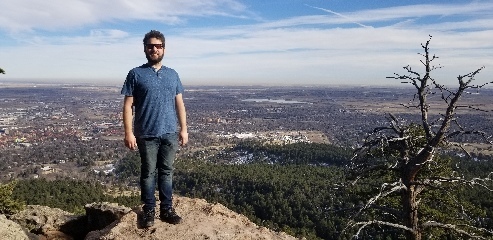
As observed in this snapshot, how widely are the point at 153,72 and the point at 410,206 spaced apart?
7671 mm

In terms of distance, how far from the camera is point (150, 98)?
794cm

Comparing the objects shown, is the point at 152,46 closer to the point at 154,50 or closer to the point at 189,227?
the point at 154,50

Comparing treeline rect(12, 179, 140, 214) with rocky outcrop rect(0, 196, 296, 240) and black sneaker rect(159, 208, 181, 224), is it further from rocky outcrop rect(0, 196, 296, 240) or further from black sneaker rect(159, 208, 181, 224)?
black sneaker rect(159, 208, 181, 224)

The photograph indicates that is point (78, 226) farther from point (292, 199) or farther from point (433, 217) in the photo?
point (292, 199)

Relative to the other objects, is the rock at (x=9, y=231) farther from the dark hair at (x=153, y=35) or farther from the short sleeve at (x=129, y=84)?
the dark hair at (x=153, y=35)

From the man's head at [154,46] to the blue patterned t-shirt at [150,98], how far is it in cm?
21

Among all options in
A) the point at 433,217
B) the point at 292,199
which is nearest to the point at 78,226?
the point at 433,217

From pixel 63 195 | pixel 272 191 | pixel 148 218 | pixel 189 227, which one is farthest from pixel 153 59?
pixel 272 191

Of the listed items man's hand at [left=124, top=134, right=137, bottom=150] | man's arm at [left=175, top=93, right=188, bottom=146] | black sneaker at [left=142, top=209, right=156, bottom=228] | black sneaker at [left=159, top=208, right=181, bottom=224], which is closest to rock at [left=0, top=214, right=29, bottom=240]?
black sneaker at [left=142, top=209, right=156, bottom=228]

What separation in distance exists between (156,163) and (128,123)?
110 centimetres

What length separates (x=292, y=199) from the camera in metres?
80.8

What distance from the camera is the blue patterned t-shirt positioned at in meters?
7.88

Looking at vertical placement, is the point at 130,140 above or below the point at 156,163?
above

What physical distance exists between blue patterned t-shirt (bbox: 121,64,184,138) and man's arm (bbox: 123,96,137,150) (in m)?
0.16
